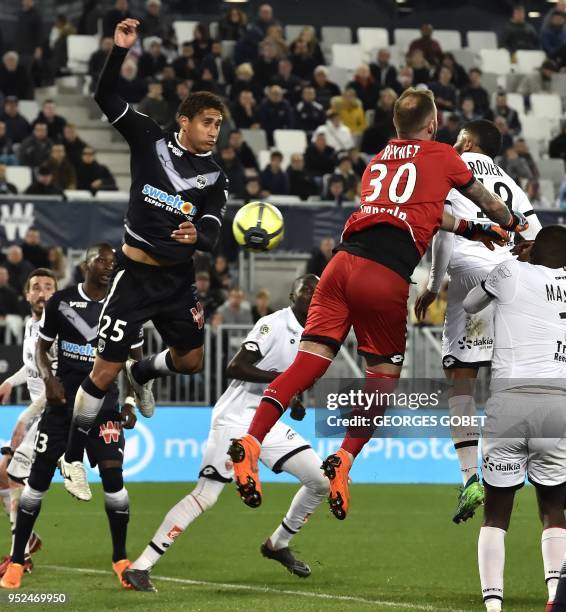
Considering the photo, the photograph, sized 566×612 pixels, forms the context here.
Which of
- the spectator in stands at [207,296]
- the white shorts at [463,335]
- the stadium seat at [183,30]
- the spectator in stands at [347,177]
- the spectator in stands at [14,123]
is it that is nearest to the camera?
the white shorts at [463,335]

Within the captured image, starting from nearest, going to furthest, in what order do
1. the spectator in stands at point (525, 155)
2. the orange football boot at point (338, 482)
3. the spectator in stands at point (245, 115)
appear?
1. the orange football boot at point (338, 482)
2. the spectator in stands at point (525, 155)
3. the spectator in stands at point (245, 115)

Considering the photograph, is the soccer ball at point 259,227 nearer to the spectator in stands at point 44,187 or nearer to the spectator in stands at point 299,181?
the spectator in stands at point 44,187

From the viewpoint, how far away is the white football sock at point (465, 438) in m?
9.84

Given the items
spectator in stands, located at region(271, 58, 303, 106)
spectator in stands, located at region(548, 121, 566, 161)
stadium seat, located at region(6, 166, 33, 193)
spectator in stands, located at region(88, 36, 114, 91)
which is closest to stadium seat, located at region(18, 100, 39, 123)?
spectator in stands, located at region(88, 36, 114, 91)

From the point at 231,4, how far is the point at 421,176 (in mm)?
22618

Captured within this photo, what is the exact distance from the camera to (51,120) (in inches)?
913

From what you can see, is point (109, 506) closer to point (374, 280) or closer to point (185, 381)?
point (374, 280)

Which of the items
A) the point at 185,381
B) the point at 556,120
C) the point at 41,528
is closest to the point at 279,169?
the point at 185,381

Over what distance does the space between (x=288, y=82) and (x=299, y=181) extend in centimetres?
396

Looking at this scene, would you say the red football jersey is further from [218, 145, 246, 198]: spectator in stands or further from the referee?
[218, 145, 246, 198]: spectator in stands

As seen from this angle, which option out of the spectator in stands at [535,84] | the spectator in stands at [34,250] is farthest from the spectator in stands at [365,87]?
the spectator in stands at [34,250]

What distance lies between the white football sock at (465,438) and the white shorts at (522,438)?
4.93 ft

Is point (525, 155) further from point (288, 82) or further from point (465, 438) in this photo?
point (465, 438)

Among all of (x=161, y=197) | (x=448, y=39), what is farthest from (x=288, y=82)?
(x=161, y=197)
